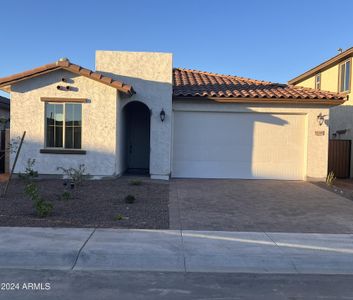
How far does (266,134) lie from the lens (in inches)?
649

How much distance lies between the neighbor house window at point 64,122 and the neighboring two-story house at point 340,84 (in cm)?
1148

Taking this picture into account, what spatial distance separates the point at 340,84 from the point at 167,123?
9.79m

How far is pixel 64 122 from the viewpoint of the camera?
1468 centimetres

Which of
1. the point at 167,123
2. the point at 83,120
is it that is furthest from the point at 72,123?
the point at 167,123

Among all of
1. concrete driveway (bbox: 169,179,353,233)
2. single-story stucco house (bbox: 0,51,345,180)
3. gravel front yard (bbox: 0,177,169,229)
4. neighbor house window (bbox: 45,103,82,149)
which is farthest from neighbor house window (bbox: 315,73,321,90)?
neighbor house window (bbox: 45,103,82,149)

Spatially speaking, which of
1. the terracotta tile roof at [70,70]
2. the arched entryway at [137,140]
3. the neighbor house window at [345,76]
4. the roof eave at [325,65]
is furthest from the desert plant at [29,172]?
the neighbor house window at [345,76]

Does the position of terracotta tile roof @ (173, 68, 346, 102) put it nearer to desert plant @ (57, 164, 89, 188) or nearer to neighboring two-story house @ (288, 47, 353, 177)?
neighboring two-story house @ (288, 47, 353, 177)

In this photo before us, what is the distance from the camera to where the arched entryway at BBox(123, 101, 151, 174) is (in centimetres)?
1825

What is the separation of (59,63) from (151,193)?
5.72 m

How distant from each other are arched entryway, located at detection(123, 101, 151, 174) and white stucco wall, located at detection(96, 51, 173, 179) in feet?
8.23

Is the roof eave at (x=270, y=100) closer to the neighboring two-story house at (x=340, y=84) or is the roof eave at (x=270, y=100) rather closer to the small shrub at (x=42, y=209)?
the neighboring two-story house at (x=340, y=84)

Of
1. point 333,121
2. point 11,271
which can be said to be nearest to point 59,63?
point 11,271

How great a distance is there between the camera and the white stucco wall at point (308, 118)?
16297 millimetres

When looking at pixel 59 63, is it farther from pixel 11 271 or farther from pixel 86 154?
pixel 11 271
